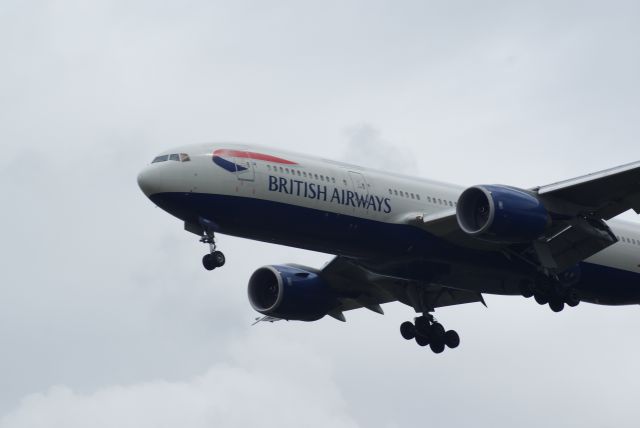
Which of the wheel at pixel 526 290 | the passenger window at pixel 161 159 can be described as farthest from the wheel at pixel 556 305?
the passenger window at pixel 161 159

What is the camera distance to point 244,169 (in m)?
46.8

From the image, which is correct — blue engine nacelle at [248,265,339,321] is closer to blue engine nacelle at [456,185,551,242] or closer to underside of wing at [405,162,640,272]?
underside of wing at [405,162,640,272]

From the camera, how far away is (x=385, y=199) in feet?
159

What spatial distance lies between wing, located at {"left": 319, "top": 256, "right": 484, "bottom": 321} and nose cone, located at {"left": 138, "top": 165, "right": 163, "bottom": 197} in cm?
952

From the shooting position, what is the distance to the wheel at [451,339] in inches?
2138

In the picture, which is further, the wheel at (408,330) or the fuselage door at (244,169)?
A: the wheel at (408,330)

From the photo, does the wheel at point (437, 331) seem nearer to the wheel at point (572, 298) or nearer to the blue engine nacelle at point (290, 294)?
the blue engine nacelle at point (290, 294)

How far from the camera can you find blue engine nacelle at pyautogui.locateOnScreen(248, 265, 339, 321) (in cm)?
5388

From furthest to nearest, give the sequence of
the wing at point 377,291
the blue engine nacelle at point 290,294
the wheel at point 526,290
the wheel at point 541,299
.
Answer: the blue engine nacelle at point 290,294
the wing at point 377,291
the wheel at point 526,290
the wheel at point 541,299

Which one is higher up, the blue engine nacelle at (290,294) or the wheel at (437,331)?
the blue engine nacelle at (290,294)

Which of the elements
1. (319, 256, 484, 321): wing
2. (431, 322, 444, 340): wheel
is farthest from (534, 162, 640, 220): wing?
(431, 322, 444, 340): wheel

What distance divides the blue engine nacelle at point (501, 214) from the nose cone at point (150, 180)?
9.69 metres

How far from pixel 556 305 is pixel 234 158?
1206 centimetres

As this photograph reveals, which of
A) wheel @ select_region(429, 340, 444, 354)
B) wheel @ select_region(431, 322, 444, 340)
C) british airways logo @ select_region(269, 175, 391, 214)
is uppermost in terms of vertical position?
british airways logo @ select_region(269, 175, 391, 214)
